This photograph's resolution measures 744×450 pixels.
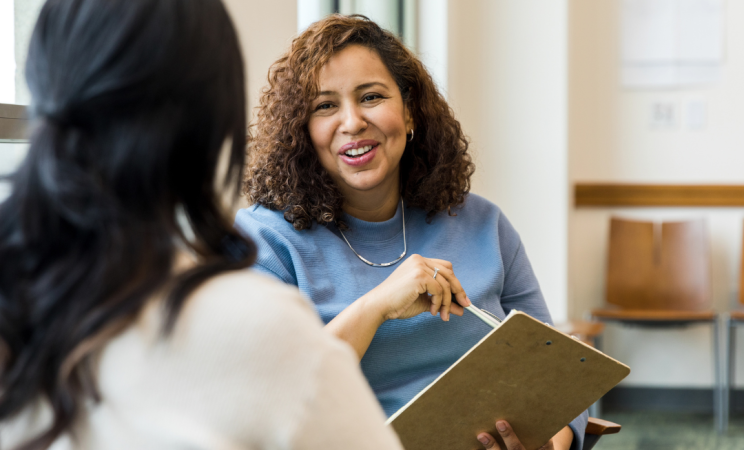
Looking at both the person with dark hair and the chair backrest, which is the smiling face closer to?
the person with dark hair

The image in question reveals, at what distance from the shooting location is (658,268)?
383 cm

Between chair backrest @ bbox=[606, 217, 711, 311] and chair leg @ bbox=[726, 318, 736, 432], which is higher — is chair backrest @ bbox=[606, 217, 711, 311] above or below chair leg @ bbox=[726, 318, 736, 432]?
above

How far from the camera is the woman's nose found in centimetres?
146

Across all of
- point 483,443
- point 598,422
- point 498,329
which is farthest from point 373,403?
point 598,422

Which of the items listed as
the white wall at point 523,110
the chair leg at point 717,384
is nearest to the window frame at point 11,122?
the white wall at point 523,110

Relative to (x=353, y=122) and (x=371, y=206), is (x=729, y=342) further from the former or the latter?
(x=353, y=122)

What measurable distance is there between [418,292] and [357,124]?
1.28ft

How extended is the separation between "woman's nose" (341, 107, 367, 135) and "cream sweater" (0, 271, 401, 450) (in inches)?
35.5

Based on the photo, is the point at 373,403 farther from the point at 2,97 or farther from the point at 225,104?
the point at 2,97

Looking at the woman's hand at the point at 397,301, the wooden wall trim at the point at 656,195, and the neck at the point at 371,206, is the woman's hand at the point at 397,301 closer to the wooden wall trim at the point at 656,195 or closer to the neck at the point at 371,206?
the neck at the point at 371,206

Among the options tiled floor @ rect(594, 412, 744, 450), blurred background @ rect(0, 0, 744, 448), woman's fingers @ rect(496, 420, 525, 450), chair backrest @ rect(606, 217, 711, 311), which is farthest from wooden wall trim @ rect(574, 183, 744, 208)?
woman's fingers @ rect(496, 420, 525, 450)

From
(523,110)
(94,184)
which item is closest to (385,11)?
(523,110)

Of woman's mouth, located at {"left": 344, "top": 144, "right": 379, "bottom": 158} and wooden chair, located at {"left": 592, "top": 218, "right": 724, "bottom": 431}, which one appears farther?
wooden chair, located at {"left": 592, "top": 218, "right": 724, "bottom": 431}

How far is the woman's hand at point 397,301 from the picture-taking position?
1.27 meters
